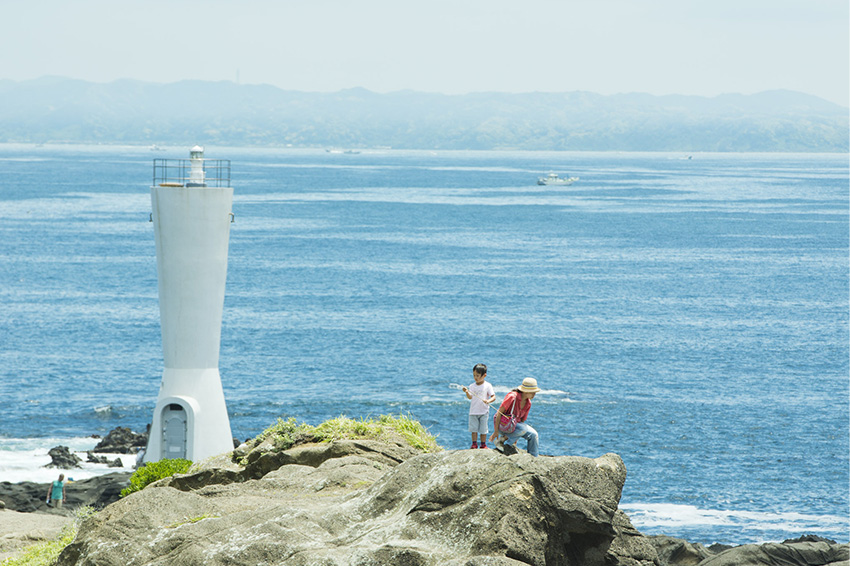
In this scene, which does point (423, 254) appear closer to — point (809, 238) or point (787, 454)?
point (809, 238)

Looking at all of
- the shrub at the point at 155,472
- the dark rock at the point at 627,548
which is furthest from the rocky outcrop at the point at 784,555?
the dark rock at the point at 627,548

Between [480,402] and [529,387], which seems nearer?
[529,387]

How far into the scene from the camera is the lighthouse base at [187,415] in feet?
87.0

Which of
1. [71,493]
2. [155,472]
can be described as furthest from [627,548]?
[71,493]

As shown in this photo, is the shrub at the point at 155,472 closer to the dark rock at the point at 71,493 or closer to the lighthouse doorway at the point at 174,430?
the lighthouse doorway at the point at 174,430

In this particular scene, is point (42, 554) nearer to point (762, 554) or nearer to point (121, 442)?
point (762, 554)

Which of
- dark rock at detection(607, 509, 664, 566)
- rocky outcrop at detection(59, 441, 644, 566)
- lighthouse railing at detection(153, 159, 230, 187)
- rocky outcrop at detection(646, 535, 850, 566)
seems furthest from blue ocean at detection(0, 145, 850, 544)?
dark rock at detection(607, 509, 664, 566)

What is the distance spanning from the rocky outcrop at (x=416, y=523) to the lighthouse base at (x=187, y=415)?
14.7 m

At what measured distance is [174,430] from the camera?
2677cm

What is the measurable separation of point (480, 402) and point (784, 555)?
15.0 m

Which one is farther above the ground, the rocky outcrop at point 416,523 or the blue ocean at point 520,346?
the rocky outcrop at point 416,523

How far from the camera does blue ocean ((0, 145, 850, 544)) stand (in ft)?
→ 152

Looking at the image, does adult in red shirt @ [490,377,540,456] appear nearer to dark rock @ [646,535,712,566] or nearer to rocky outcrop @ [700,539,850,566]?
rocky outcrop @ [700,539,850,566]

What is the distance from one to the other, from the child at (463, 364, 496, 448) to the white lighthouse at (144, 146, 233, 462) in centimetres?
1260
